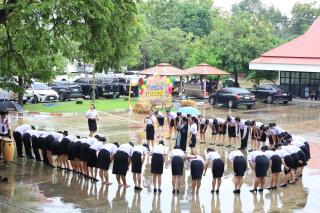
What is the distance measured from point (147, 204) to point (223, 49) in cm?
3010

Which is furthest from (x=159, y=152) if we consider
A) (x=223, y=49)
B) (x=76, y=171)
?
(x=223, y=49)

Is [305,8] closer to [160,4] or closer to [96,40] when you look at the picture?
[160,4]

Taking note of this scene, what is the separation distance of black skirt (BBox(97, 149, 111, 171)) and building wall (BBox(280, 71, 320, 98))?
29.0 meters

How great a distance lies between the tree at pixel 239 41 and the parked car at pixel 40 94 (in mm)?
13666

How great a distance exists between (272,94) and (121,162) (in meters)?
25.3

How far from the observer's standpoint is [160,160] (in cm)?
1460

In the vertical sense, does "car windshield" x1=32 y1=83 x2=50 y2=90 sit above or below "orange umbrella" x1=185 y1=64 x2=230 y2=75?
below

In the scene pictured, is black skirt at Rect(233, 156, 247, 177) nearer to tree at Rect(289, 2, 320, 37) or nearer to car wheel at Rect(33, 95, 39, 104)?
car wheel at Rect(33, 95, 39, 104)

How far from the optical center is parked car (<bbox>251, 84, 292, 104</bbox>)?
125ft

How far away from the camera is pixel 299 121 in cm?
2928

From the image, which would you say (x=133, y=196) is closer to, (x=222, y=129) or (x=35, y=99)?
(x=222, y=129)

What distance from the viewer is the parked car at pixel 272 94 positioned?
125 feet

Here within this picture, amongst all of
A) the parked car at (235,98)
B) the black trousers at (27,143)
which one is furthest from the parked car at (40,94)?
the black trousers at (27,143)

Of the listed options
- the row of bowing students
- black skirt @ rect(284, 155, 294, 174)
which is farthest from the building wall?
black skirt @ rect(284, 155, 294, 174)
